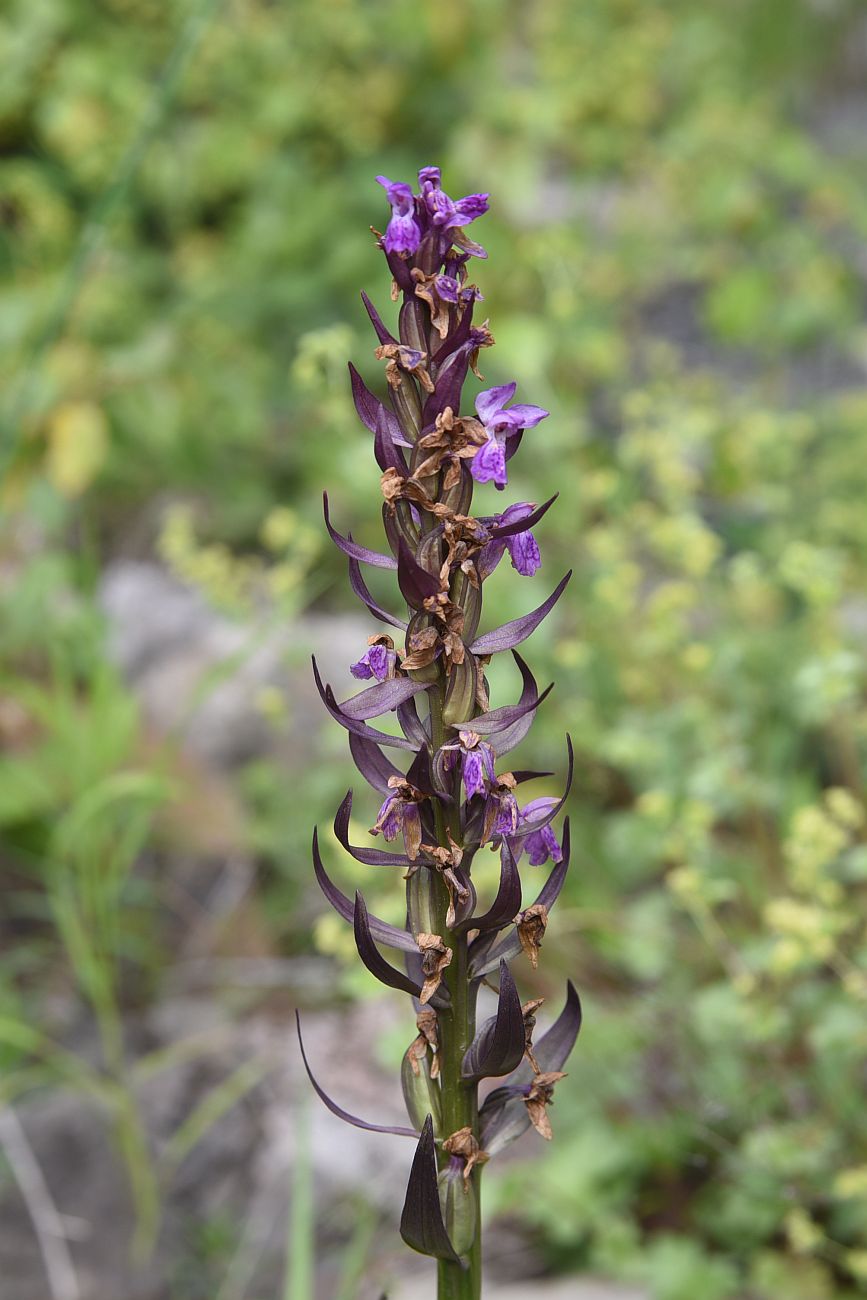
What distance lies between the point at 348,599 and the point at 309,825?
1541 mm

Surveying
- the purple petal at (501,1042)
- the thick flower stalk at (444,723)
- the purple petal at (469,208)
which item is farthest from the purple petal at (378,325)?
the purple petal at (501,1042)

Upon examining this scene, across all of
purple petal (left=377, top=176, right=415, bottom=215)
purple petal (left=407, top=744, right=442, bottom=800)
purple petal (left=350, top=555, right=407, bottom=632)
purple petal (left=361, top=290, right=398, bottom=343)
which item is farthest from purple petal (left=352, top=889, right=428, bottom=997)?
purple petal (left=377, top=176, right=415, bottom=215)

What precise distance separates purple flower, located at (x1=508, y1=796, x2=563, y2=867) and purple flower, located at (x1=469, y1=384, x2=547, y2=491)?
0.31 metres

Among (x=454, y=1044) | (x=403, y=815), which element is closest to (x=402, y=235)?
(x=403, y=815)

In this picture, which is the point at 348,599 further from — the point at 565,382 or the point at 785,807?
the point at 785,807

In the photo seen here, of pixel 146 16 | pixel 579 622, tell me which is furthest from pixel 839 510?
pixel 146 16

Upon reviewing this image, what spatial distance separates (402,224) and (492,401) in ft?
0.58

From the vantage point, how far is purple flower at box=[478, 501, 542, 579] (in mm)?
1087

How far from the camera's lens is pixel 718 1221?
7.37ft

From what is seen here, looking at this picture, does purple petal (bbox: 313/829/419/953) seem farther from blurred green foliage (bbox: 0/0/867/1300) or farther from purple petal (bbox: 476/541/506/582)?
blurred green foliage (bbox: 0/0/867/1300)

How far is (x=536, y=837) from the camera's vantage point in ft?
3.81

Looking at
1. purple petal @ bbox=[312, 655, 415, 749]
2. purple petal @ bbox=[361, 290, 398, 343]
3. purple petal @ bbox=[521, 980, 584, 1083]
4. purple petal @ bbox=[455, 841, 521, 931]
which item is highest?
purple petal @ bbox=[361, 290, 398, 343]

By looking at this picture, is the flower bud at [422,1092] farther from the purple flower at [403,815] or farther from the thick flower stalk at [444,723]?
the purple flower at [403,815]

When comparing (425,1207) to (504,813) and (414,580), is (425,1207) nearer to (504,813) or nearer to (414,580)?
(504,813)
